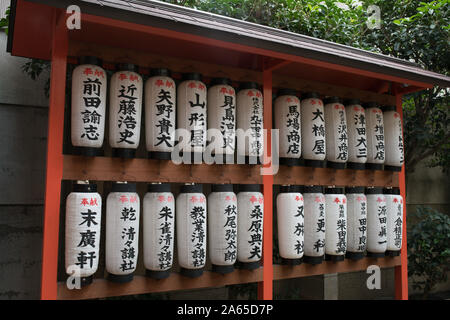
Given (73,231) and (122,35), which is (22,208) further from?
(122,35)

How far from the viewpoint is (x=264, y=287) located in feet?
13.1

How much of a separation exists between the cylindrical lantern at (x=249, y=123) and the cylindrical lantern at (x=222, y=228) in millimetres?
460

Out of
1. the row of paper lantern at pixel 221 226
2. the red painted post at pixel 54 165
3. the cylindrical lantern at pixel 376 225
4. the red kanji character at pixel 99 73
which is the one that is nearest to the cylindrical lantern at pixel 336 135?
the row of paper lantern at pixel 221 226

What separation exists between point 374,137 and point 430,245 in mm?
2637

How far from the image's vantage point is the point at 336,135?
4.43 metres

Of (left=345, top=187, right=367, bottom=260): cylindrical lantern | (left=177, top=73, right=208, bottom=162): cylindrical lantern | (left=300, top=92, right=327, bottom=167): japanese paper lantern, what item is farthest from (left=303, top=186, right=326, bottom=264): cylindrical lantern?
(left=177, top=73, right=208, bottom=162): cylindrical lantern

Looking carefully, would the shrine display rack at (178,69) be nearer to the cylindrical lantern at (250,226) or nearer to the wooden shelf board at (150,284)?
the wooden shelf board at (150,284)

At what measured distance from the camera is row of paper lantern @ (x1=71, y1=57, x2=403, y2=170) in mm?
3254

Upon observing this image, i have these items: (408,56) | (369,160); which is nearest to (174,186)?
(369,160)

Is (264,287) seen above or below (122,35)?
below

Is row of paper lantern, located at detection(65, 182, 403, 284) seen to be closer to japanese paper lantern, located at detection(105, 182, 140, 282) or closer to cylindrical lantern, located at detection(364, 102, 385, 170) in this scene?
japanese paper lantern, located at detection(105, 182, 140, 282)

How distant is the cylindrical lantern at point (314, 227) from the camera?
164 inches

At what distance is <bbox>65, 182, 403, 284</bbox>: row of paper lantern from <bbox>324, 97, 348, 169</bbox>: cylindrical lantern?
0.37 meters

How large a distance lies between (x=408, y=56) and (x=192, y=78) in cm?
451
